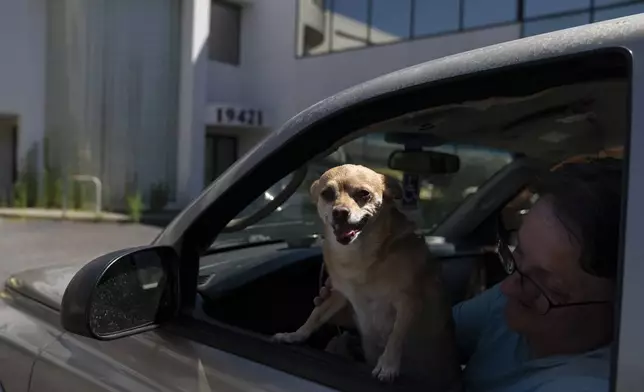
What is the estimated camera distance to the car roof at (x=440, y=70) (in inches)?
45.3

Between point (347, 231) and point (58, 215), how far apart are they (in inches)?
654

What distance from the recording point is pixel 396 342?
1.69 m

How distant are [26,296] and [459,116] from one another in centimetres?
159

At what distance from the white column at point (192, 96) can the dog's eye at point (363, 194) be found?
17907 mm

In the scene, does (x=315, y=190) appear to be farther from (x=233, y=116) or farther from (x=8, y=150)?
(x=8, y=150)

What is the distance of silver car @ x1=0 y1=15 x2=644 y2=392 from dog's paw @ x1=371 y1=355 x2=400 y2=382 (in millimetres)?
36

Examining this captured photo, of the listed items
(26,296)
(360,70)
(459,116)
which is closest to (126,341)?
(26,296)

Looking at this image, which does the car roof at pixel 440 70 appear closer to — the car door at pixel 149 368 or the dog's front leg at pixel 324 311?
the car door at pixel 149 368

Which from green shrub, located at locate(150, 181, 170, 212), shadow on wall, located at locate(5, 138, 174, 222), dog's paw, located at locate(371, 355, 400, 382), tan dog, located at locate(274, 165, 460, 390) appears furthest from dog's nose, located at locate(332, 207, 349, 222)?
green shrub, located at locate(150, 181, 170, 212)

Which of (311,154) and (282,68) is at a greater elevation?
(282,68)

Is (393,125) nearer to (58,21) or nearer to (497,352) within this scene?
(497,352)

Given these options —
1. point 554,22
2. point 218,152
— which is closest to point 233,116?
point 218,152

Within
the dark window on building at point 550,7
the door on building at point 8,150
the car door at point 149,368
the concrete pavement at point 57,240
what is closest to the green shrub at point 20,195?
the door on building at point 8,150

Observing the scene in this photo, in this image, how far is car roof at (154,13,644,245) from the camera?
115cm
